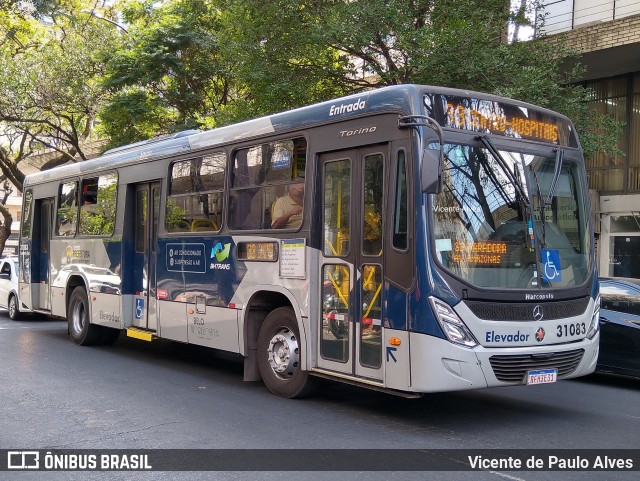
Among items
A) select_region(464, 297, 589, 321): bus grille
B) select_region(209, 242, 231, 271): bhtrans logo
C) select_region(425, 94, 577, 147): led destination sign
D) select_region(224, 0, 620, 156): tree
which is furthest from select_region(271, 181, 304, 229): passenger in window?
select_region(224, 0, 620, 156): tree

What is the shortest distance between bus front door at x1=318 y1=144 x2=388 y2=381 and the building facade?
419 inches

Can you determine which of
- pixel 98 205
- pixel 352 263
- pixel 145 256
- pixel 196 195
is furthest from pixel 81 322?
pixel 352 263

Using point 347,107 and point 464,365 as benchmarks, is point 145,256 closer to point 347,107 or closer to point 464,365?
point 347,107

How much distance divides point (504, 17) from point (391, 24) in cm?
225

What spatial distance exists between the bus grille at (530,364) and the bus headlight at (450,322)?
0.36 metres

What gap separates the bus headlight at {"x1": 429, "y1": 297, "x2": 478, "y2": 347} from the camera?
6.81 m

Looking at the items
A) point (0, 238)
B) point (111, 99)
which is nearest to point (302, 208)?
point (111, 99)

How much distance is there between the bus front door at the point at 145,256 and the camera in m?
11.3

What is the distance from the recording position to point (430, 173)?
6.74 metres

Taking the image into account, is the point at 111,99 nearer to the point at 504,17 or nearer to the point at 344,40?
the point at 344,40

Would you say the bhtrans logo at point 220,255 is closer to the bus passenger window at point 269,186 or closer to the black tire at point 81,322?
the bus passenger window at point 269,186

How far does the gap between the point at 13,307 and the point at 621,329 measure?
14658mm

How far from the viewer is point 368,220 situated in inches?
299

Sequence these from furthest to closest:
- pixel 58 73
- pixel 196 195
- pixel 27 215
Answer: pixel 58 73, pixel 27 215, pixel 196 195
